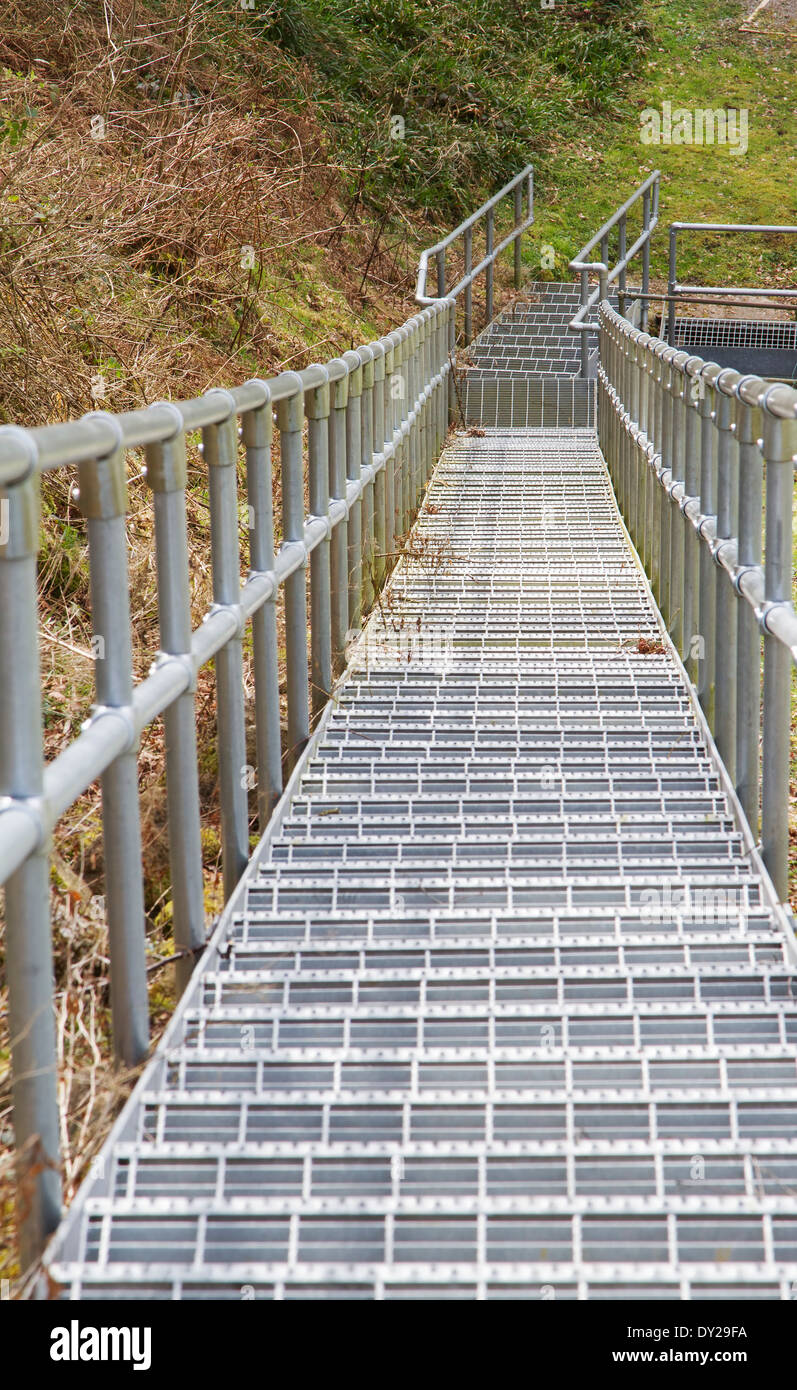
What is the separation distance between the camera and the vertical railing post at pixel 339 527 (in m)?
4.27

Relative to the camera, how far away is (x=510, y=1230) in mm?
1829

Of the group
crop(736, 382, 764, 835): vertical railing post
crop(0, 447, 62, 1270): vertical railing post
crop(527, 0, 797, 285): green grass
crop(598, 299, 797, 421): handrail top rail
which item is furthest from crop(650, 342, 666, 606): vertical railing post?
crop(527, 0, 797, 285): green grass

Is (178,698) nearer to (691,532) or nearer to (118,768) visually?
(118,768)

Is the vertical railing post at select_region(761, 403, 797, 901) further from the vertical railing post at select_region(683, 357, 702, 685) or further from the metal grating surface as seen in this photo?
the vertical railing post at select_region(683, 357, 702, 685)

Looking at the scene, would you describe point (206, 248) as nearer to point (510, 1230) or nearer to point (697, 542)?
point (697, 542)

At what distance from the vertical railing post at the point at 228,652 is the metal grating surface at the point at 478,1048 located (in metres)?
0.14

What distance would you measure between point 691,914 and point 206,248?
5.72 m

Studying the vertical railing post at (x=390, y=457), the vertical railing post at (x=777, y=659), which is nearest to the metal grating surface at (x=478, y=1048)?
the vertical railing post at (x=777, y=659)

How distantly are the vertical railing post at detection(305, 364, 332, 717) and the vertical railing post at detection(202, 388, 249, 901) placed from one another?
982 millimetres

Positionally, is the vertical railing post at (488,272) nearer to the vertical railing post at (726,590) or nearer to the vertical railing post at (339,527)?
the vertical railing post at (339,527)

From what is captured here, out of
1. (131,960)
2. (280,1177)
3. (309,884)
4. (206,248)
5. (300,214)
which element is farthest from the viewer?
(300,214)

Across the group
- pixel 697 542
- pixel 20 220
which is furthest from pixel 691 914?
pixel 20 220

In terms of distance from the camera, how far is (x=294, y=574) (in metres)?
3.69

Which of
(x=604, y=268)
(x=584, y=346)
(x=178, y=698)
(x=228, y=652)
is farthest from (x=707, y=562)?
(x=584, y=346)
